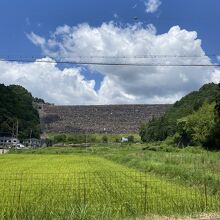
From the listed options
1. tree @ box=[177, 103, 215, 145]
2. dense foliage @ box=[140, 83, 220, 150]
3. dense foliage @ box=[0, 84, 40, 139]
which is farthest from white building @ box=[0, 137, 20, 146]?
tree @ box=[177, 103, 215, 145]

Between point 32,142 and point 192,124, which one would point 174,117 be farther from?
point 32,142

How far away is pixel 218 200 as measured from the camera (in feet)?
45.6

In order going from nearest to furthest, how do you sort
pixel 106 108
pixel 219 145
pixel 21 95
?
pixel 219 145, pixel 21 95, pixel 106 108

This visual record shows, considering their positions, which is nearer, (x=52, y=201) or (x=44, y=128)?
(x=52, y=201)

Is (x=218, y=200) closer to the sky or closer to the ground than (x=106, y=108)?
closer to the ground

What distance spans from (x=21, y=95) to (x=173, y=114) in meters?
48.9

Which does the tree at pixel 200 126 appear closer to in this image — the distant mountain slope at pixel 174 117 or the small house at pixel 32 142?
the distant mountain slope at pixel 174 117

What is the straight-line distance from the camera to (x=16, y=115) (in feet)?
390

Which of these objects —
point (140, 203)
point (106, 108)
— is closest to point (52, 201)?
point (140, 203)

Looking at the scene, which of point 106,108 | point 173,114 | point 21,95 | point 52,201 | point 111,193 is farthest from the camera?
point 106,108

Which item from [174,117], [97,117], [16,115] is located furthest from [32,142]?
[97,117]

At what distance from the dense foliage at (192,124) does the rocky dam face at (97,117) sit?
33667mm

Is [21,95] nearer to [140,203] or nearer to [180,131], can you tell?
[180,131]

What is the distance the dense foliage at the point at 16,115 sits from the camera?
366 feet
